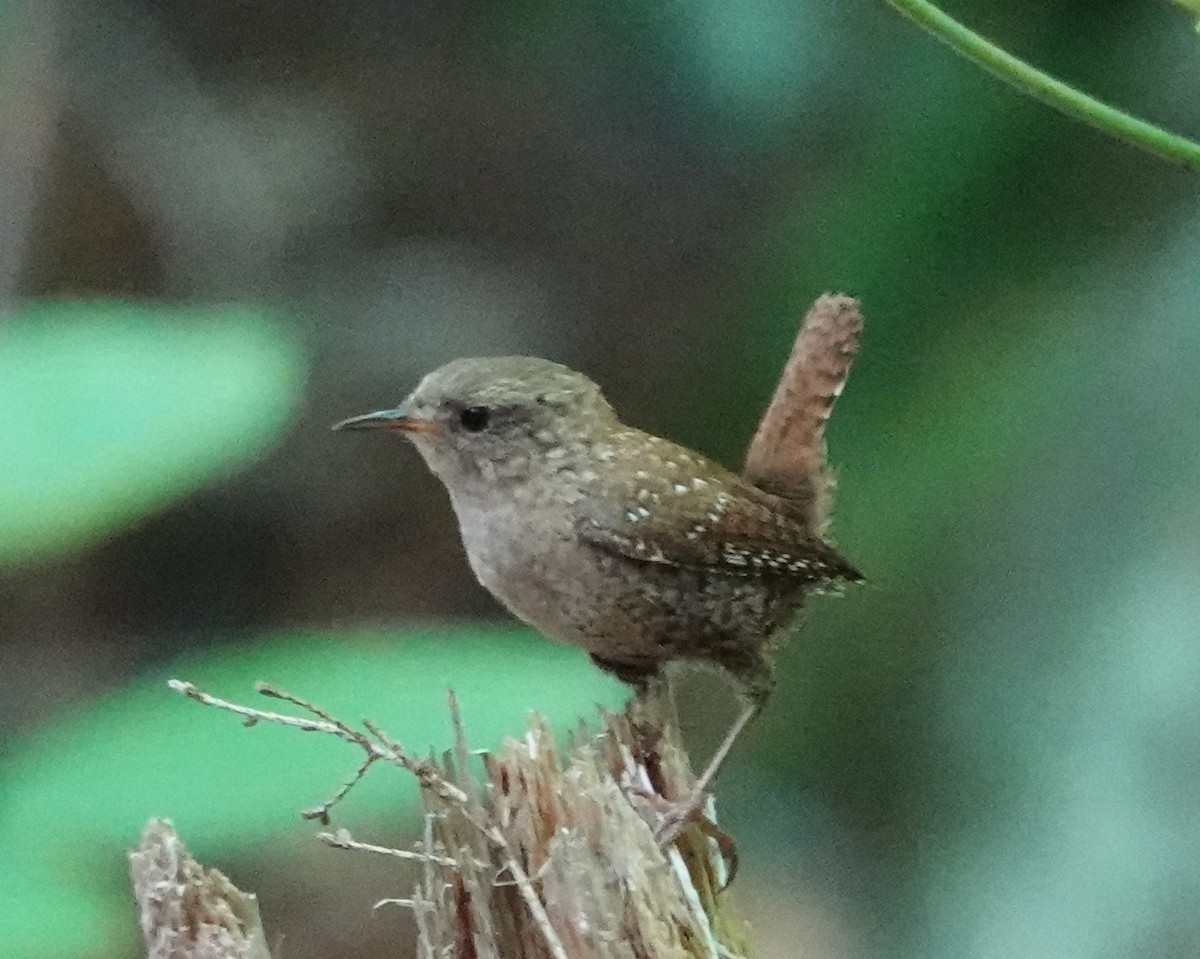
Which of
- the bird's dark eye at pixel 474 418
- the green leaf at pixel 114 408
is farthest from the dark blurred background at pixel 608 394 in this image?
the bird's dark eye at pixel 474 418

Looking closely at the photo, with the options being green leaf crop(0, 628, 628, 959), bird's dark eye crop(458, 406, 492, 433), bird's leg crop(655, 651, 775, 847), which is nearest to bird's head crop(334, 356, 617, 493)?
bird's dark eye crop(458, 406, 492, 433)

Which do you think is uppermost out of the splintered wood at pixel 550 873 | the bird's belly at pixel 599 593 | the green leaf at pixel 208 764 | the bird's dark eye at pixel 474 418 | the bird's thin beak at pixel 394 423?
the bird's dark eye at pixel 474 418

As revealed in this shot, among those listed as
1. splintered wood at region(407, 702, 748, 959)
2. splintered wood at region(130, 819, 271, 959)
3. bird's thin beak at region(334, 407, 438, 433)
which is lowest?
splintered wood at region(130, 819, 271, 959)

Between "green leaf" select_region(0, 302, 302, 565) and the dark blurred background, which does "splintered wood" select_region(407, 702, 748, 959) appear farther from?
"green leaf" select_region(0, 302, 302, 565)

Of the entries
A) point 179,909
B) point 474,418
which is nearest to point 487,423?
point 474,418

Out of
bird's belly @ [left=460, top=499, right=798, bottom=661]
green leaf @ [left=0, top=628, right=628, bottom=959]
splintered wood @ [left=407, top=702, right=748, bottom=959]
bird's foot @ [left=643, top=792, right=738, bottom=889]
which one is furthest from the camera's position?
green leaf @ [left=0, top=628, right=628, bottom=959]

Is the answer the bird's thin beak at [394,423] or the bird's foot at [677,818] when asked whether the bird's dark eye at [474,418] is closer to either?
the bird's thin beak at [394,423]

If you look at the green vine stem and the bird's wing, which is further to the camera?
the bird's wing
